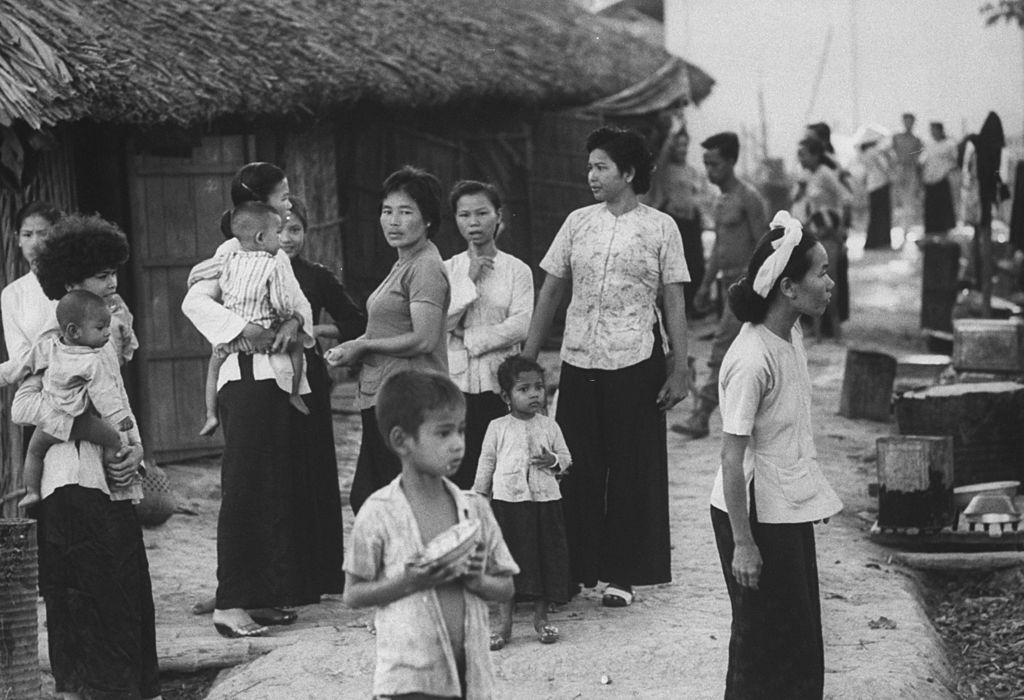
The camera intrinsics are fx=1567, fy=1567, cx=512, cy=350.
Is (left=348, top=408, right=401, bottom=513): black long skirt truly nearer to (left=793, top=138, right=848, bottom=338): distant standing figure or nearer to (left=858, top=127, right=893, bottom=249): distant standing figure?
(left=793, top=138, right=848, bottom=338): distant standing figure

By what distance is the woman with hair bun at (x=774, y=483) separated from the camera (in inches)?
188

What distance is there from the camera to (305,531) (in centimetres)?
692

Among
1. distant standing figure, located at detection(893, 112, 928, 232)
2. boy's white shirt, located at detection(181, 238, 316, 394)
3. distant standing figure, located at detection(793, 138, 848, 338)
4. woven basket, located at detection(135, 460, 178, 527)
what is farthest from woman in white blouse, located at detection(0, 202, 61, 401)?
distant standing figure, located at detection(893, 112, 928, 232)

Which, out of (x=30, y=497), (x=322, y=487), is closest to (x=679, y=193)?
(x=322, y=487)

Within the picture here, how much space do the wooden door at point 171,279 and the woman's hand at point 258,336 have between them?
431cm

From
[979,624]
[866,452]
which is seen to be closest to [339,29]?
[866,452]

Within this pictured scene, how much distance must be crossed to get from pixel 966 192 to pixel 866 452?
4.04 metres

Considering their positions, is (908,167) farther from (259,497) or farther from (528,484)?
(259,497)

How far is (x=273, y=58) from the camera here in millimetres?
11227

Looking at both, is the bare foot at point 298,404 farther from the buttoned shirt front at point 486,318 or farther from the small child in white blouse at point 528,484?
the small child in white blouse at point 528,484

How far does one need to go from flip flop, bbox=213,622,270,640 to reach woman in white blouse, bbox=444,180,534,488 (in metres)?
1.11

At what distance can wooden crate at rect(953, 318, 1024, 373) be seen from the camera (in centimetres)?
1140

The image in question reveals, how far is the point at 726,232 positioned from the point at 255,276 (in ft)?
17.2

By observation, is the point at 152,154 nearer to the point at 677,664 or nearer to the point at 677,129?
the point at 677,664
